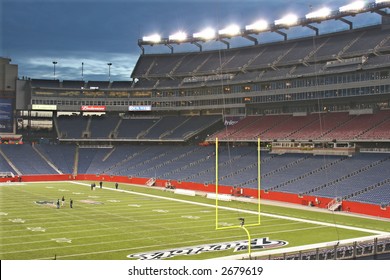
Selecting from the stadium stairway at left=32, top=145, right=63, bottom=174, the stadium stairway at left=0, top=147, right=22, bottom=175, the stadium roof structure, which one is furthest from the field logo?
the stadium stairway at left=32, top=145, right=63, bottom=174

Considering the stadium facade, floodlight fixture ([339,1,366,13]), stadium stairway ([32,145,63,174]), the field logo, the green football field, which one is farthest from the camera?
stadium stairway ([32,145,63,174])

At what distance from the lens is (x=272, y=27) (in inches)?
2327

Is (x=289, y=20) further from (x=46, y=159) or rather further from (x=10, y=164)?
(x=10, y=164)

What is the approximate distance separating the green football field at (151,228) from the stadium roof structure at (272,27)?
26.1 metres

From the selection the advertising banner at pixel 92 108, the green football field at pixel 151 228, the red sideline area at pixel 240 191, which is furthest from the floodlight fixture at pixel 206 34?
the green football field at pixel 151 228

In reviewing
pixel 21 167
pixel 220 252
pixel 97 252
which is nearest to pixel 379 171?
pixel 220 252

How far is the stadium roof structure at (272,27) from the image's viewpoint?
165 ft

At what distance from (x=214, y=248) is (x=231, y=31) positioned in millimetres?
45810

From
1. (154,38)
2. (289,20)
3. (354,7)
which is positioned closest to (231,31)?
(289,20)

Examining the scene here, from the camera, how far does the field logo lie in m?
19.4

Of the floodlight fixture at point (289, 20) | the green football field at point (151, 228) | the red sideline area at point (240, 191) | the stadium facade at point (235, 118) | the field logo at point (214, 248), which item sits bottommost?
the field logo at point (214, 248)

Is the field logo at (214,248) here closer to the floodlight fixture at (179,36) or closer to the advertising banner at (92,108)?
the floodlight fixture at (179,36)

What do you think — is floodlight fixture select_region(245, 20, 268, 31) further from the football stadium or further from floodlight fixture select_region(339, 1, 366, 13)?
floodlight fixture select_region(339, 1, 366, 13)

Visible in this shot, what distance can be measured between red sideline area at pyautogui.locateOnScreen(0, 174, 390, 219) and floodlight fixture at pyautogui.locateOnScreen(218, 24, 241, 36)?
22957 mm
